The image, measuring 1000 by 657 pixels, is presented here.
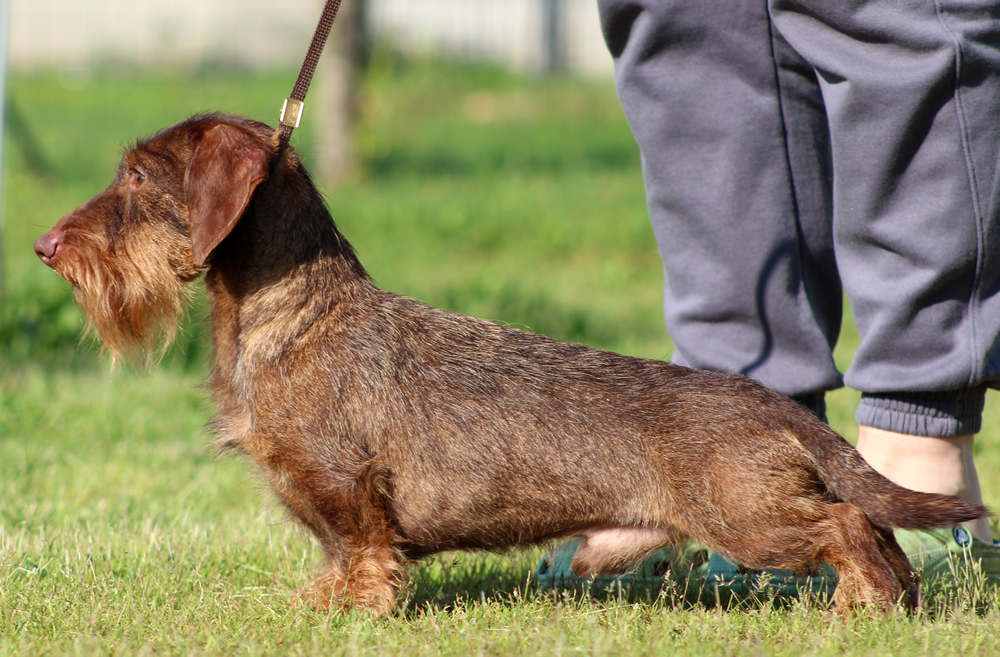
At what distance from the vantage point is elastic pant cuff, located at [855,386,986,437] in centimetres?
338

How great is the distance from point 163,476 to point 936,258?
11.4ft

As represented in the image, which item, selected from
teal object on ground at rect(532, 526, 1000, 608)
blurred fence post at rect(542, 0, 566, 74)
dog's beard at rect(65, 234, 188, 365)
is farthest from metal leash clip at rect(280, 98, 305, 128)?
blurred fence post at rect(542, 0, 566, 74)

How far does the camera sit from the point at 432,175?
52.5ft

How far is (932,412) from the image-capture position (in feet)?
11.1

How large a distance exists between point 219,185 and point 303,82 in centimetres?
42

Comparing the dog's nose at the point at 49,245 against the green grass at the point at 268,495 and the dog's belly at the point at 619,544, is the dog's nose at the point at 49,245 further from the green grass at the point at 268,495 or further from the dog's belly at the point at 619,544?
the dog's belly at the point at 619,544

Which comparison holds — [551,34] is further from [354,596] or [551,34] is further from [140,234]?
[354,596]

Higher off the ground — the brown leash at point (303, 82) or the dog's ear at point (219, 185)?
the brown leash at point (303, 82)

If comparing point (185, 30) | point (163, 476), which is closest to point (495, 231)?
point (163, 476)

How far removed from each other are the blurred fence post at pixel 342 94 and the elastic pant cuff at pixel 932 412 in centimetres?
1131

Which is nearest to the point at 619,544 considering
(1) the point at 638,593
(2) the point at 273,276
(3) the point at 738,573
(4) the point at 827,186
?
(1) the point at 638,593

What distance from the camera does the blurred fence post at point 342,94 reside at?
14031 millimetres

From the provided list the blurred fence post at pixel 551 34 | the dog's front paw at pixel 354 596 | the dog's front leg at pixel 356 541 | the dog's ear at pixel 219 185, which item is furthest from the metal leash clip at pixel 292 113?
the blurred fence post at pixel 551 34

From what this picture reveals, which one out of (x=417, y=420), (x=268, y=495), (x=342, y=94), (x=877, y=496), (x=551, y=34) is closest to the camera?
(x=877, y=496)
